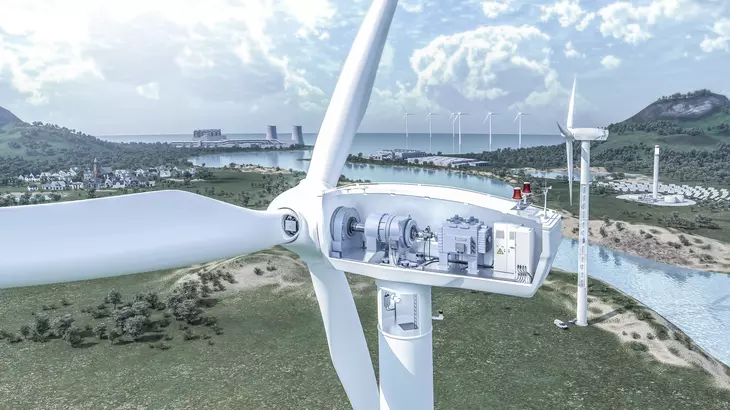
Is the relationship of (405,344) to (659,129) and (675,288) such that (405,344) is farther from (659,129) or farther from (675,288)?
(659,129)

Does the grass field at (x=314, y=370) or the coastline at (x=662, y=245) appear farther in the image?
the coastline at (x=662, y=245)

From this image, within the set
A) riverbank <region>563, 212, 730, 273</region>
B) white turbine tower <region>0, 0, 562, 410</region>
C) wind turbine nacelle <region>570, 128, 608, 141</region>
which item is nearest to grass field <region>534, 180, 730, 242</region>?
riverbank <region>563, 212, 730, 273</region>

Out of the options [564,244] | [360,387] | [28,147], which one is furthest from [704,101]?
[28,147]

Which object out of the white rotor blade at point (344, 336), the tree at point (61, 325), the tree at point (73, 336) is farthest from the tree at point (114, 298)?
the white rotor blade at point (344, 336)

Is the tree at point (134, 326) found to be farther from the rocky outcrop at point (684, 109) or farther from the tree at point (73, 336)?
the rocky outcrop at point (684, 109)

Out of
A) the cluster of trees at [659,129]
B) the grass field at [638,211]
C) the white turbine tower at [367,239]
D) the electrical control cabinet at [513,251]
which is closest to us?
the white turbine tower at [367,239]
